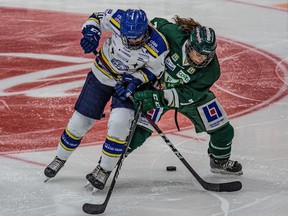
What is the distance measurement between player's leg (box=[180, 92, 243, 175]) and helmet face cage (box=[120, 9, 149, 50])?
0.48m

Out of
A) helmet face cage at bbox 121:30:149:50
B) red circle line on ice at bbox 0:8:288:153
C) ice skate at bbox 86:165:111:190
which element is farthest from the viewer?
red circle line on ice at bbox 0:8:288:153

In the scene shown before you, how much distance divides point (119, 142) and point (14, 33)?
342 cm

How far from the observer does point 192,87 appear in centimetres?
407

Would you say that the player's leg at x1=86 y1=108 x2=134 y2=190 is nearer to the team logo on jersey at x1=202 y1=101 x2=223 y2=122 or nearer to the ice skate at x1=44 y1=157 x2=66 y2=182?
the ice skate at x1=44 y1=157 x2=66 y2=182

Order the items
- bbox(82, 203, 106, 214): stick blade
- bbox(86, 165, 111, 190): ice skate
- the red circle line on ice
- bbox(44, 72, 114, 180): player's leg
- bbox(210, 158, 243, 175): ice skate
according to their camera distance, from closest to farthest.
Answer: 1. bbox(82, 203, 106, 214): stick blade
2. bbox(86, 165, 111, 190): ice skate
3. bbox(44, 72, 114, 180): player's leg
4. bbox(210, 158, 243, 175): ice skate
5. the red circle line on ice

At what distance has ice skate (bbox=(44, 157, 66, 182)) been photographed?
4.23m

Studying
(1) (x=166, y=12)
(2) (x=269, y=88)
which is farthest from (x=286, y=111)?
(1) (x=166, y=12)

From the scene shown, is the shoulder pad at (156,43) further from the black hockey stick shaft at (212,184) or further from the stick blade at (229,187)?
the stick blade at (229,187)

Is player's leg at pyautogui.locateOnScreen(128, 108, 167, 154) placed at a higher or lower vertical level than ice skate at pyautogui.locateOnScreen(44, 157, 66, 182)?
higher

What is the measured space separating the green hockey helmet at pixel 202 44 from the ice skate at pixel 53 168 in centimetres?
88

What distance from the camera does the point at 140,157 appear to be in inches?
182

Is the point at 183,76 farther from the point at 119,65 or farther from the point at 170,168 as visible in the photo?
the point at 170,168

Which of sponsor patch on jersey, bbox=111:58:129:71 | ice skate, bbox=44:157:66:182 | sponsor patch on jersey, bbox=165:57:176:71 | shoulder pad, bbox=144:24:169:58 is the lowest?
ice skate, bbox=44:157:66:182

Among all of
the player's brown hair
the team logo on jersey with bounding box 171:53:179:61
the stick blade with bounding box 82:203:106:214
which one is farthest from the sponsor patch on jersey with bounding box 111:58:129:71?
the stick blade with bounding box 82:203:106:214
